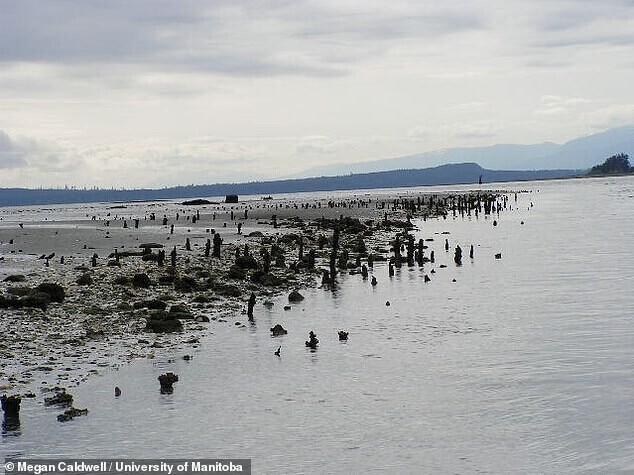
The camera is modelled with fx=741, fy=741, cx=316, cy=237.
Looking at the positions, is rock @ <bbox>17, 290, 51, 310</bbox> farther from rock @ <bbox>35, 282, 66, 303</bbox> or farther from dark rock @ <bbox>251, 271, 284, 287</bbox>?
dark rock @ <bbox>251, 271, 284, 287</bbox>

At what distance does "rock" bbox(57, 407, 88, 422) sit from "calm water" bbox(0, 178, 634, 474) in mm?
207

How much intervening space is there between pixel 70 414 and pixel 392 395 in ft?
26.9

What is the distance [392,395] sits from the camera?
65.0ft

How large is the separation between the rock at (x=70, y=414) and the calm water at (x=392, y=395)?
8.1 inches

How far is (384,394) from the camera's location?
19891 mm

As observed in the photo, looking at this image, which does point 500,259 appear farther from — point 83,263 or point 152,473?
point 152,473

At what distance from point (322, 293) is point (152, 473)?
73.9 ft

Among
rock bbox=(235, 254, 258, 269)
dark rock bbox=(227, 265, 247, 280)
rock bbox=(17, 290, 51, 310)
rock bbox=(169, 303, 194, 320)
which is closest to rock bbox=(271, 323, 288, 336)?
rock bbox=(169, 303, 194, 320)

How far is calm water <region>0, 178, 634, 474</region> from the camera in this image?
51.9ft

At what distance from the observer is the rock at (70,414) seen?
17.6 metres

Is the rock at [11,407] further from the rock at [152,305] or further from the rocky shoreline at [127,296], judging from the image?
the rock at [152,305]

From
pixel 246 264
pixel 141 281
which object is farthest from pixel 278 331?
pixel 246 264

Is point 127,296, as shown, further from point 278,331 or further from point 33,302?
point 278,331

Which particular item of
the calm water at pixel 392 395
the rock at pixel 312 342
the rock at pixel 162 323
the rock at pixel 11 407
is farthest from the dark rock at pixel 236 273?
the rock at pixel 11 407
